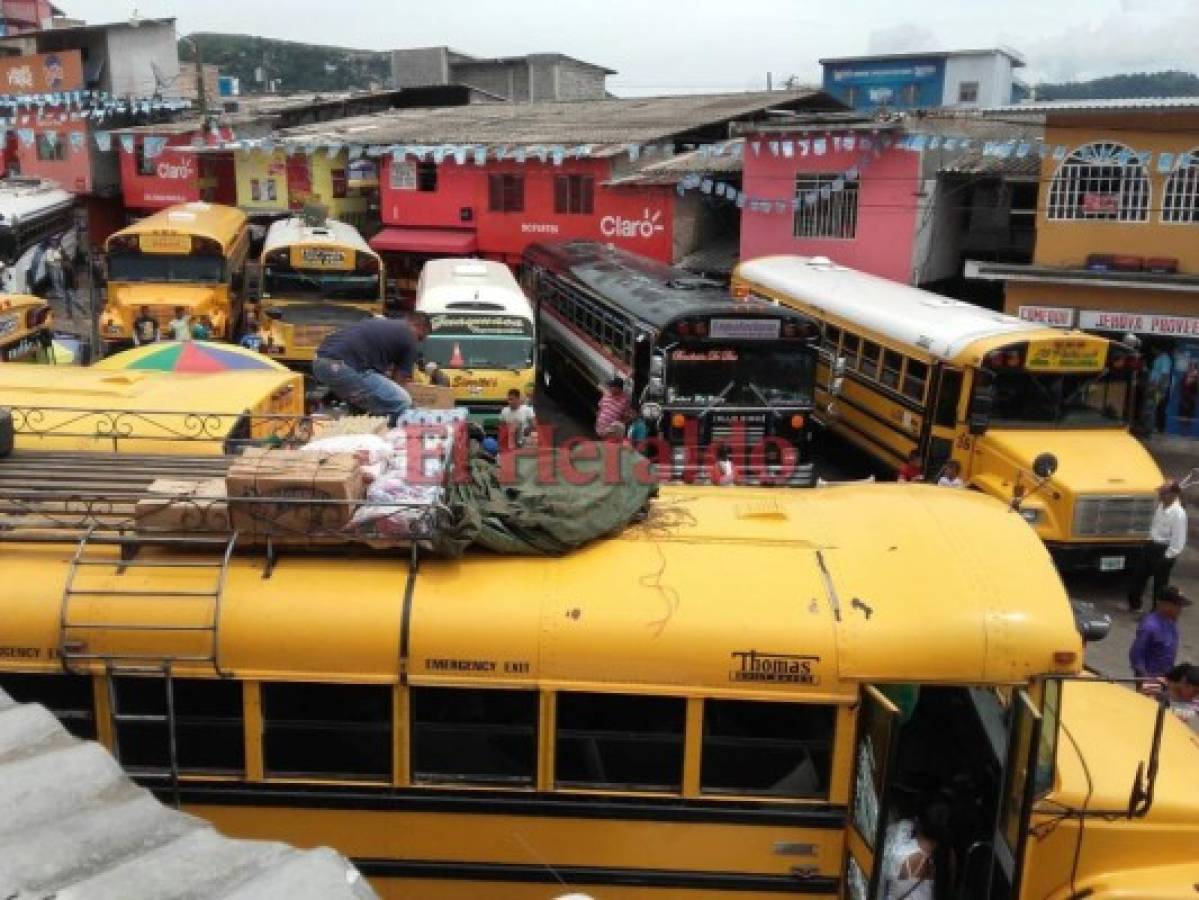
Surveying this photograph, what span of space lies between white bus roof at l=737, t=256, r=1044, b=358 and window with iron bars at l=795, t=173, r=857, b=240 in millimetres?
3234

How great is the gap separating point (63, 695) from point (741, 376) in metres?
9.54

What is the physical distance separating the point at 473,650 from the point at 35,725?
206 cm

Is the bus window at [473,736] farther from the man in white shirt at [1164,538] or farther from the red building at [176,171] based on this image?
the red building at [176,171]

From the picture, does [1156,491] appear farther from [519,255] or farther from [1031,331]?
[519,255]

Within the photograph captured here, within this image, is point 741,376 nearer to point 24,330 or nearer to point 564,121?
point 24,330

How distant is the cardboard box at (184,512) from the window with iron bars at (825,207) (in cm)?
1960

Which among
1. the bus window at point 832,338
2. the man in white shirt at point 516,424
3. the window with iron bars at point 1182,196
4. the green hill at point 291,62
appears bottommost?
the man in white shirt at point 516,424

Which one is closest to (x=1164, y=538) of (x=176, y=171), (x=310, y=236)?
(x=310, y=236)

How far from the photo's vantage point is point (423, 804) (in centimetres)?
530

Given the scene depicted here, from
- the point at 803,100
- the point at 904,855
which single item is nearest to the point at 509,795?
the point at 904,855

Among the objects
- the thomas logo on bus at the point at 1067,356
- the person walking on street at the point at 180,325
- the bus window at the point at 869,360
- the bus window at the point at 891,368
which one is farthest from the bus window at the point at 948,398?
the person walking on street at the point at 180,325

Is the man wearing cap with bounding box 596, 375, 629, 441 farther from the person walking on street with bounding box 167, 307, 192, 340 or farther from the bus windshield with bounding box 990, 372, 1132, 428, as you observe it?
the person walking on street with bounding box 167, 307, 192, 340

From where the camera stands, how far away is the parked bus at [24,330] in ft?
50.4

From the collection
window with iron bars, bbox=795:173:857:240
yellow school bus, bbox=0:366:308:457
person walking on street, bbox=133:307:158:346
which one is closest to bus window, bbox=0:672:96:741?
yellow school bus, bbox=0:366:308:457
